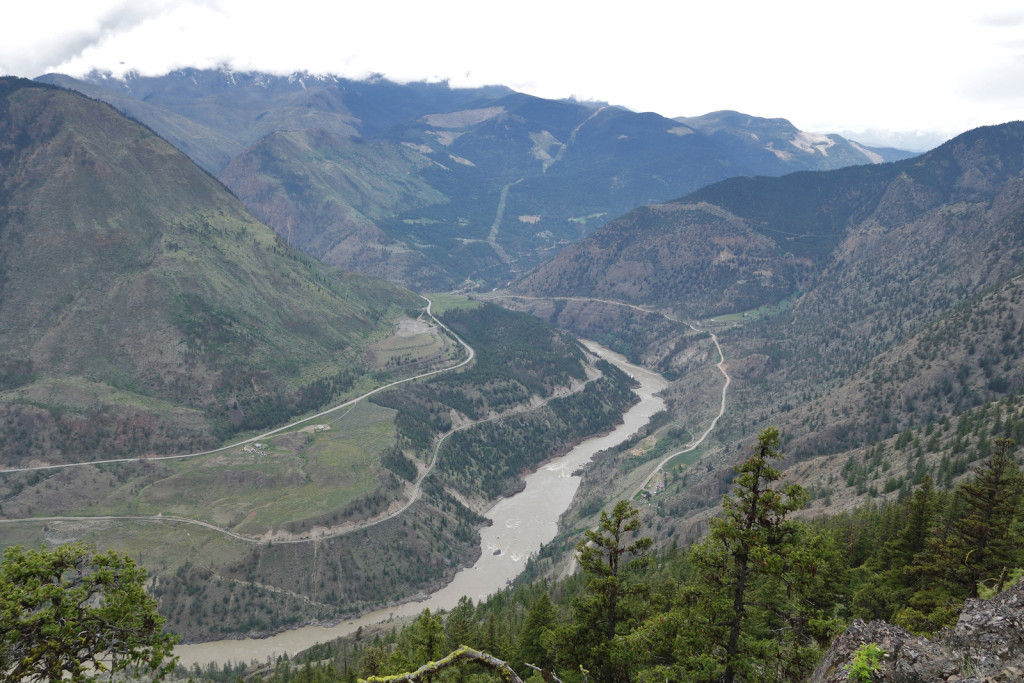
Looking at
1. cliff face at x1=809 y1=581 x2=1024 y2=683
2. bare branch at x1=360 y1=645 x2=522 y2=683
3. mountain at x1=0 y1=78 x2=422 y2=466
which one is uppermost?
cliff face at x1=809 y1=581 x2=1024 y2=683

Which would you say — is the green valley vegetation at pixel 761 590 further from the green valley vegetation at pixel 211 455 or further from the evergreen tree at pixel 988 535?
the green valley vegetation at pixel 211 455

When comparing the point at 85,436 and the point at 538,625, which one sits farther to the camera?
the point at 85,436

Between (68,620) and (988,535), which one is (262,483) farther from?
(988,535)

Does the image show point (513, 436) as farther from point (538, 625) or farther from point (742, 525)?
point (742, 525)

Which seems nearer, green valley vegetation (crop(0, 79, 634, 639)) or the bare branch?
the bare branch

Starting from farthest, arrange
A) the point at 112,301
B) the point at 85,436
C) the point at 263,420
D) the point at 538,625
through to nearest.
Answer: the point at 112,301, the point at 263,420, the point at 85,436, the point at 538,625

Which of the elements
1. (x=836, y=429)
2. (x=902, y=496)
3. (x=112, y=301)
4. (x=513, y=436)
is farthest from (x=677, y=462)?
(x=112, y=301)

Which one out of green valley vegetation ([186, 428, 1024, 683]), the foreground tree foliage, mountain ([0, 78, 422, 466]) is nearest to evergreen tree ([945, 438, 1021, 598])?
green valley vegetation ([186, 428, 1024, 683])

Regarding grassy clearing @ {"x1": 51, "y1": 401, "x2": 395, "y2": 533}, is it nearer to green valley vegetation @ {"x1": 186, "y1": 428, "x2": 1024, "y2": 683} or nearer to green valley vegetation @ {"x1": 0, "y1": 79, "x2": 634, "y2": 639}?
green valley vegetation @ {"x1": 0, "y1": 79, "x2": 634, "y2": 639}
